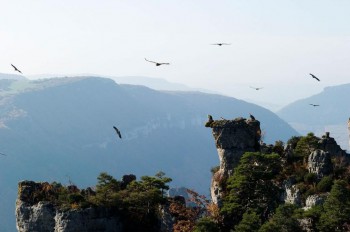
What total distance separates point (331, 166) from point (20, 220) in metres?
37.4

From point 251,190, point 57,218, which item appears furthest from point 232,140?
point 57,218

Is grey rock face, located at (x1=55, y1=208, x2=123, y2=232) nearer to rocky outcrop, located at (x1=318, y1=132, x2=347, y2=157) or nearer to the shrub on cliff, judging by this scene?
the shrub on cliff

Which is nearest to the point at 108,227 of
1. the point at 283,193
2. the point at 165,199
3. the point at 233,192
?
the point at 165,199

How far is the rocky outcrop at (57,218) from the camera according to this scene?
203ft

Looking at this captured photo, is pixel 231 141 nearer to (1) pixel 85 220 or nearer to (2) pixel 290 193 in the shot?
(2) pixel 290 193

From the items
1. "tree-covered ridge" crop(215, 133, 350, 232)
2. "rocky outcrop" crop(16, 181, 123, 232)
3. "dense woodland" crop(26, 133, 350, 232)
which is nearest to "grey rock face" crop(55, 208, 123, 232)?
"rocky outcrop" crop(16, 181, 123, 232)

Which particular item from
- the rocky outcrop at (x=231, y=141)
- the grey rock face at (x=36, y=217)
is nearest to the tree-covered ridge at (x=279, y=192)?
the rocky outcrop at (x=231, y=141)

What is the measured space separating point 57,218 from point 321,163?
3052 centimetres

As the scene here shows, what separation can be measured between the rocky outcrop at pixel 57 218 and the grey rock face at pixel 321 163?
25044 mm

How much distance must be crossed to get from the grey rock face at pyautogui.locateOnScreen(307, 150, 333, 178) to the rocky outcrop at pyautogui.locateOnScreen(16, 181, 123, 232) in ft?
82.2

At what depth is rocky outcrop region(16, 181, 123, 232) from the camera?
61938 millimetres

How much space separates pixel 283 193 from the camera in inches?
2170

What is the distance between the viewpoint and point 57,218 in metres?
62.2

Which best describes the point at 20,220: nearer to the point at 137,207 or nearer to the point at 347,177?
the point at 137,207
